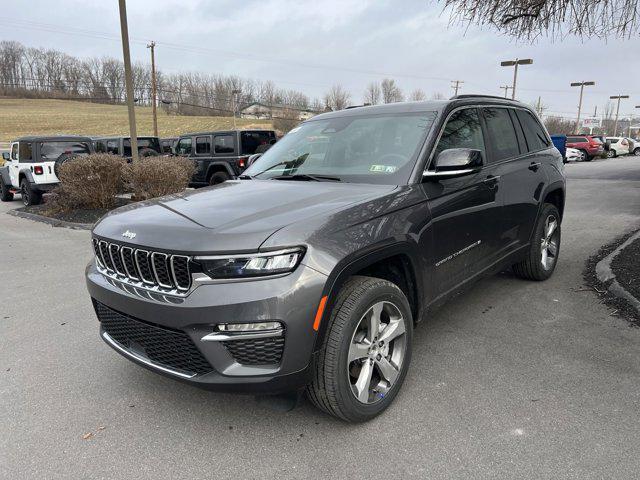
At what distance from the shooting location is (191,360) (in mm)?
2395

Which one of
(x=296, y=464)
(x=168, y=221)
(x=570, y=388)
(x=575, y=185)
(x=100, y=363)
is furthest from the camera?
(x=575, y=185)

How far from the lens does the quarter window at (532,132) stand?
4750 millimetres

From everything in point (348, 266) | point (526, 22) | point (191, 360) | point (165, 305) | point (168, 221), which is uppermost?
point (526, 22)

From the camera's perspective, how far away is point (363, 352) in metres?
2.68

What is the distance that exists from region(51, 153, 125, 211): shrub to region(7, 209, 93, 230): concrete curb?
0.46 metres

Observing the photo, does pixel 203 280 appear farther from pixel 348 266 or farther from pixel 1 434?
pixel 1 434

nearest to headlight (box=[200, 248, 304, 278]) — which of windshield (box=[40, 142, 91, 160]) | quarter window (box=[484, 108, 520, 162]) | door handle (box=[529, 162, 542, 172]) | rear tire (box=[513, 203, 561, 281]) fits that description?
quarter window (box=[484, 108, 520, 162])

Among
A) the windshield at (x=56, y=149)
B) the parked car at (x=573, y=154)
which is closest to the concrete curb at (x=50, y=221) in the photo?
the windshield at (x=56, y=149)

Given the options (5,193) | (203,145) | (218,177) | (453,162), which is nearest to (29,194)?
(5,193)

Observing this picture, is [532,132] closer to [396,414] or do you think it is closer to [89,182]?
[396,414]

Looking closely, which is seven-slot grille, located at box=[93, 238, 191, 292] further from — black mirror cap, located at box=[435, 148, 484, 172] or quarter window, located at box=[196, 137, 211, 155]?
quarter window, located at box=[196, 137, 211, 155]

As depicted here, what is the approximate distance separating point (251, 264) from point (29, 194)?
13.1 meters

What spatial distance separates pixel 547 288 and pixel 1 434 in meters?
4.90

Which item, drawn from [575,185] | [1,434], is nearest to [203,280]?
[1,434]
